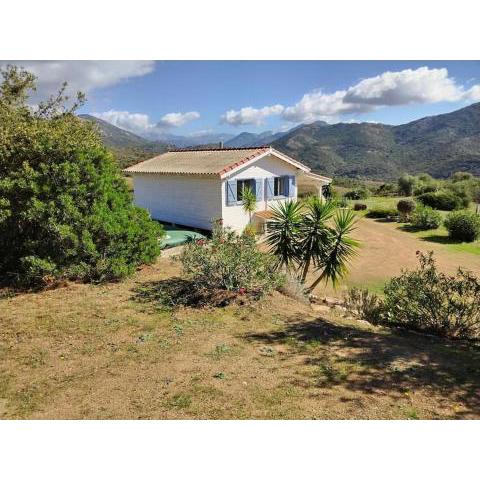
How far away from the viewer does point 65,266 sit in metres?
10.3

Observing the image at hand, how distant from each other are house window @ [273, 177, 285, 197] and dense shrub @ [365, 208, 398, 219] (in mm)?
10002

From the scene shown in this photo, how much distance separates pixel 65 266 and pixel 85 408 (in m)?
5.99

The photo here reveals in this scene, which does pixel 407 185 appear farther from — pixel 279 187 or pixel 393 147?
pixel 393 147

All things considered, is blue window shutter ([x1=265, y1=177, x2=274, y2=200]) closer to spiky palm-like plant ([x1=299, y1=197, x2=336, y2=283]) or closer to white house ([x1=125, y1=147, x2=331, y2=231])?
white house ([x1=125, y1=147, x2=331, y2=231])

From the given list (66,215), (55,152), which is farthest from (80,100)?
(66,215)

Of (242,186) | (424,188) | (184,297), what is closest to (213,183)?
(242,186)

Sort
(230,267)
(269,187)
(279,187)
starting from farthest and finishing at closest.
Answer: (279,187), (269,187), (230,267)

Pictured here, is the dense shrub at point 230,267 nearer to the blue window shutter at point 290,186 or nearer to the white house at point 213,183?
the white house at point 213,183

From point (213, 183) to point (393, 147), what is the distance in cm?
11190

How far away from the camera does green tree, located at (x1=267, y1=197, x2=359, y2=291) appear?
12.4 metres

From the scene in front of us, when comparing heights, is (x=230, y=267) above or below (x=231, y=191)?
below

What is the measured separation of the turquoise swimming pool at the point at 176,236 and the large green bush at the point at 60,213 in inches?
190

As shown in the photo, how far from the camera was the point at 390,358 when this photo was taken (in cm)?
664

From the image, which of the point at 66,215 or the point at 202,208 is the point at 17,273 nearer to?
the point at 66,215
